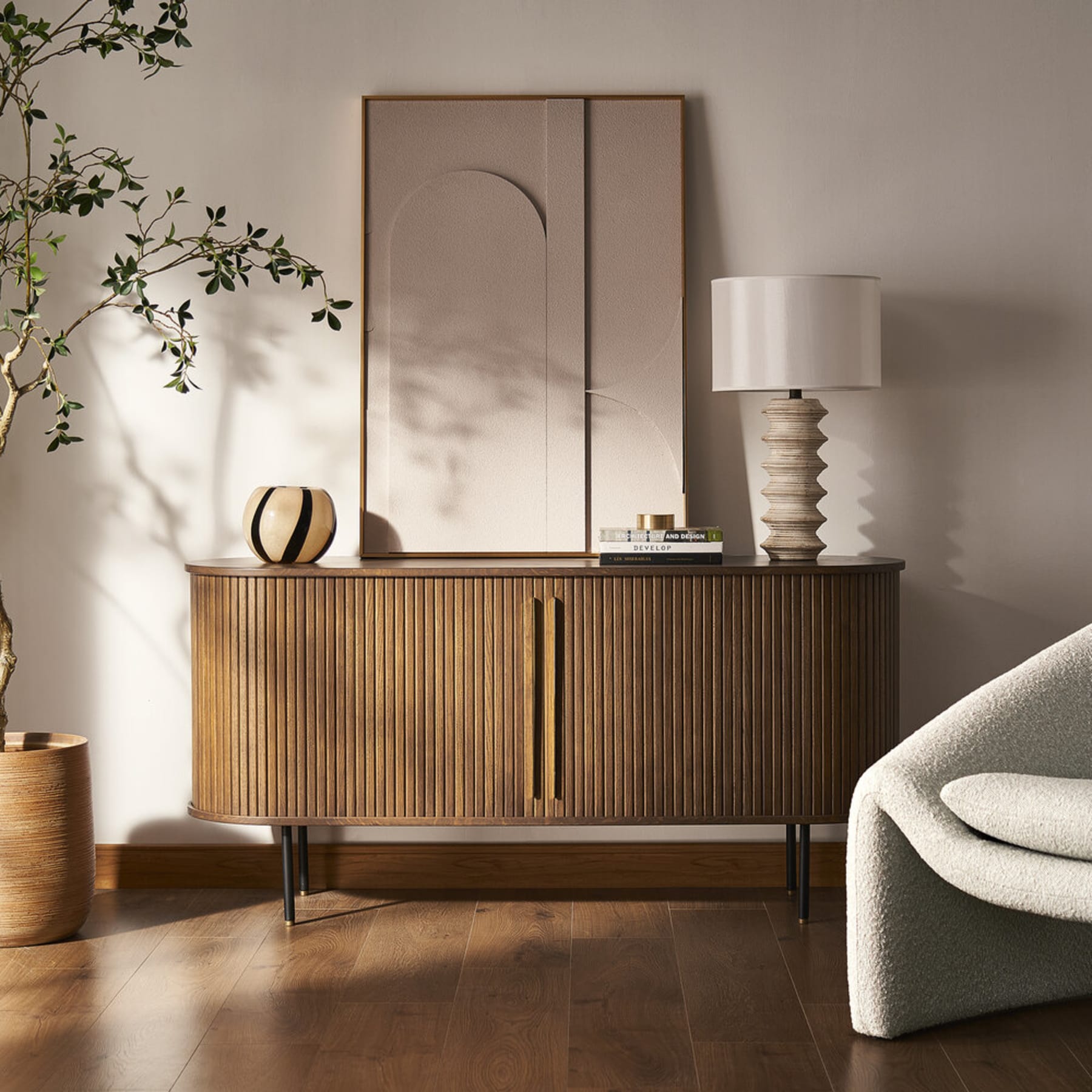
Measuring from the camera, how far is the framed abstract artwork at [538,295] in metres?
3.13

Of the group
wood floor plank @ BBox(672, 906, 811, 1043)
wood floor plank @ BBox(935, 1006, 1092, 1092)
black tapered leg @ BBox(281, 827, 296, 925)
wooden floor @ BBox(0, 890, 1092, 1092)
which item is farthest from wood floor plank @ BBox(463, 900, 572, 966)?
wood floor plank @ BBox(935, 1006, 1092, 1092)

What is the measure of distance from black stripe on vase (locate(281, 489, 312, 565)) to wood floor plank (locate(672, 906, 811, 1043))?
1175 millimetres

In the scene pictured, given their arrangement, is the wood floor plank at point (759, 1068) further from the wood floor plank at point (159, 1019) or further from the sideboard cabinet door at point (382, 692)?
the wood floor plank at point (159, 1019)

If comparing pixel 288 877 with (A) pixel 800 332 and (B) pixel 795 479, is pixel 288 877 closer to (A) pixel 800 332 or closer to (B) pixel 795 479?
(B) pixel 795 479

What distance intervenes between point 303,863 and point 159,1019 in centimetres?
80

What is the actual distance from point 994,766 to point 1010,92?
1747 mm

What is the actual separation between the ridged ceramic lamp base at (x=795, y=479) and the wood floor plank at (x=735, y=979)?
820 mm

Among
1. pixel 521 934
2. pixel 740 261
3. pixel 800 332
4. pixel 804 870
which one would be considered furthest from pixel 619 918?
pixel 740 261

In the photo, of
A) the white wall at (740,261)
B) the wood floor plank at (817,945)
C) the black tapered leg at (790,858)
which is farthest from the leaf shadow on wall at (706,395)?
the wood floor plank at (817,945)

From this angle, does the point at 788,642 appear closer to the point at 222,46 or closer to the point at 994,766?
the point at 994,766

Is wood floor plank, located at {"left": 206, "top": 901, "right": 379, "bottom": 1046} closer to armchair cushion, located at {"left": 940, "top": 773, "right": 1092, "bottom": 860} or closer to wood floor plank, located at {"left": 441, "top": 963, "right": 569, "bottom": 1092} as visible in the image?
wood floor plank, located at {"left": 441, "top": 963, "right": 569, "bottom": 1092}

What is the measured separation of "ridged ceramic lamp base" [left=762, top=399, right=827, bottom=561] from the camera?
9.58ft

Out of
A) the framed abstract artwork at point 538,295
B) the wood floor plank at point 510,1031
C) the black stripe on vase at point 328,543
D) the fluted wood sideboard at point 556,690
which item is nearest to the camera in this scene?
the wood floor plank at point 510,1031

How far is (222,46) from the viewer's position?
315 centimetres
